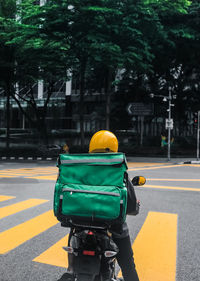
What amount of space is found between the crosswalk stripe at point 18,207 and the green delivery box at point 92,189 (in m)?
3.93

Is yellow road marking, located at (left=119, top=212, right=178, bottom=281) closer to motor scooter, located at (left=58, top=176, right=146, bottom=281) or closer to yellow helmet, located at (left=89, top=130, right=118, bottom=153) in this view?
motor scooter, located at (left=58, top=176, right=146, bottom=281)

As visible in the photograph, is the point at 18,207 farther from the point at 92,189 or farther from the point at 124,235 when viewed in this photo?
the point at 92,189

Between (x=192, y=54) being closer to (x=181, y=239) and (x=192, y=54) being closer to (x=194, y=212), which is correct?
(x=194, y=212)

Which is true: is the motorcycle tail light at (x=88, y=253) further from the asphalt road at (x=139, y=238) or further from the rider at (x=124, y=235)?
the asphalt road at (x=139, y=238)

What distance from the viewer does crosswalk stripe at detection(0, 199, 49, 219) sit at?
627cm

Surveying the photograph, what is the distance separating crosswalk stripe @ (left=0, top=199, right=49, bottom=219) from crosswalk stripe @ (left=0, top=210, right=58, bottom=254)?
0.75m

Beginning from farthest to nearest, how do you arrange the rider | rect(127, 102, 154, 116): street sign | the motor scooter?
1. rect(127, 102, 154, 116): street sign
2. the rider
3. the motor scooter

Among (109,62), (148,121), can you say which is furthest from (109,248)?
(148,121)

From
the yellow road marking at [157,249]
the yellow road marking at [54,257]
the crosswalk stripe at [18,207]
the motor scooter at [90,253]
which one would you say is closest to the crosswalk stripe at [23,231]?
the yellow road marking at [54,257]

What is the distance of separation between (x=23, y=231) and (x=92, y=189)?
3.04 m

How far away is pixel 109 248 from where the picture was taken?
2.43 meters

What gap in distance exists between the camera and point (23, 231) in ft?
16.4

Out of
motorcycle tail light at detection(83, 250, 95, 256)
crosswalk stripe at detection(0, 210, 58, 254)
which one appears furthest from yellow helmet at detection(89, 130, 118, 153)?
crosswalk stripe at detection(0, 210, 58, 254)

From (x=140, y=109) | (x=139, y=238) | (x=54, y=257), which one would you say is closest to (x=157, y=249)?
(x=139, y=238)
